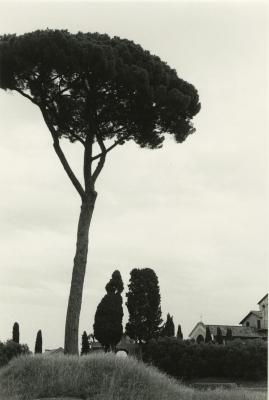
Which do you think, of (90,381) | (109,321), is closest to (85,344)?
(109,321)

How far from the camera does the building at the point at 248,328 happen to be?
53.9m

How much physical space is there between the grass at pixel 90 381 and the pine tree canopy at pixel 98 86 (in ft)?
21.8

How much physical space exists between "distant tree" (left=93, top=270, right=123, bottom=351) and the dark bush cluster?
35.9 feet

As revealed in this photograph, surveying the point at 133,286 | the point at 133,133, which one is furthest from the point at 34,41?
the point at 133,286

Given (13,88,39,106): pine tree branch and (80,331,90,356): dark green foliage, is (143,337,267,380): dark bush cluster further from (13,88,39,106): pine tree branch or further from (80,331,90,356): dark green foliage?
(80,331,90,356): dark green foliage

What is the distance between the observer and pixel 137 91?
49.4 ft

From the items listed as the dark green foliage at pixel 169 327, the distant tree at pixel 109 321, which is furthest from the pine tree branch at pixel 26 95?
the dark green foliage at pixel 169 327

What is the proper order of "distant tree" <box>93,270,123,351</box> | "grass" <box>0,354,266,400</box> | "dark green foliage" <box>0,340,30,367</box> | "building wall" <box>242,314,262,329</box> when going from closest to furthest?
"grass" <box>0,354,266,400</box> → "dark green foliage" <box>0,340,30,367</box> → "distant tree" <box>93,270,123,351</box> → "building wall" <box>242,314,262,329</box>

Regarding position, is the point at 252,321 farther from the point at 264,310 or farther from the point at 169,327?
the point at 169,327

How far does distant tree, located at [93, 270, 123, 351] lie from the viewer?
111 ft

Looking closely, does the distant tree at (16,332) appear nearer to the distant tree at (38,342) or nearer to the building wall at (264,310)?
the distant tree at (38,342)

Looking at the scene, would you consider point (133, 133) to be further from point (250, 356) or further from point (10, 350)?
point (250, 356)

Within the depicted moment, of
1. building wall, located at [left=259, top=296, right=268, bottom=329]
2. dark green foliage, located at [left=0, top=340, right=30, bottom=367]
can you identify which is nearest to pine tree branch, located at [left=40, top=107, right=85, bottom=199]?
dark green foliage, located at [left=0, top=340, right=30, bottom=367]

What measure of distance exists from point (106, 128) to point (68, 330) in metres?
6.14
